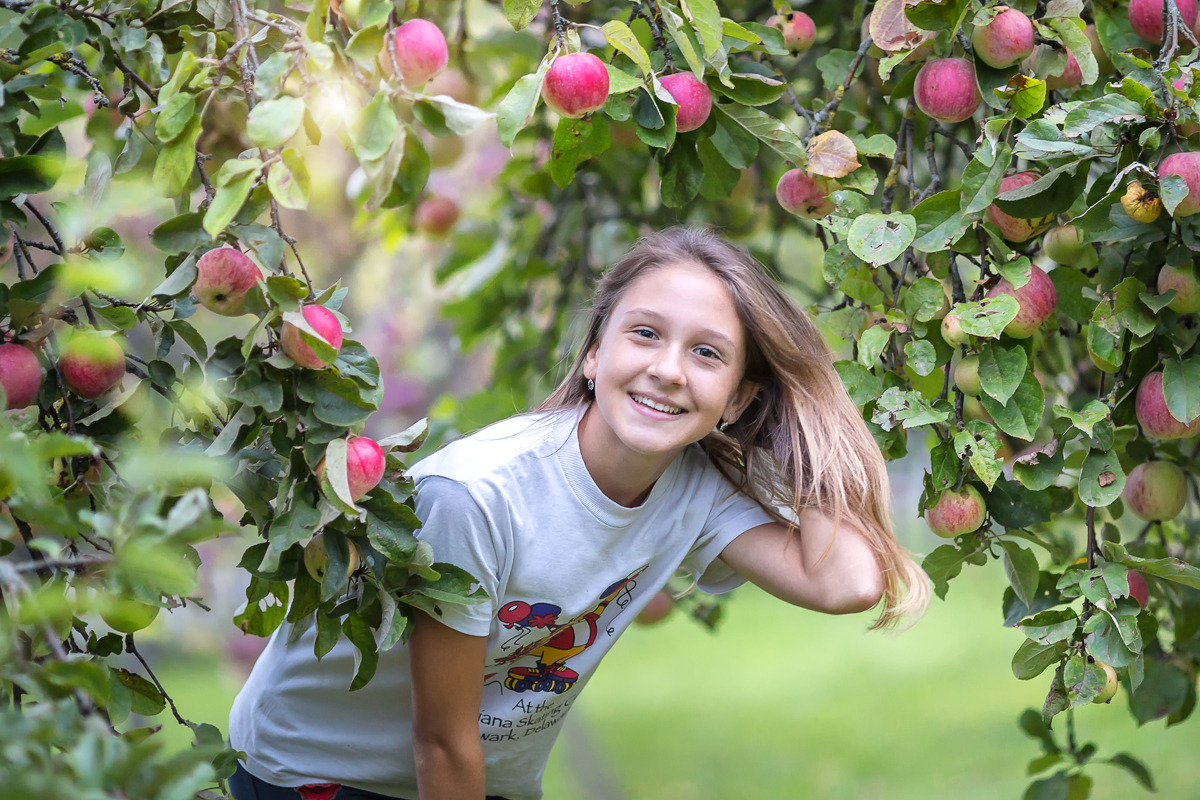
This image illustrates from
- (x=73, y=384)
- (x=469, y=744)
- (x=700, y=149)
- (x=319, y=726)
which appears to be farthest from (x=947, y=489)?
(x=73, y=384)

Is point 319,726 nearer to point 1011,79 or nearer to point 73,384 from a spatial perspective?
point 73,384

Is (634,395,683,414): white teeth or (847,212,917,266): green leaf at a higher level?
(847,212,917,266): green leaf

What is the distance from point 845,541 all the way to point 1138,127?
664mm

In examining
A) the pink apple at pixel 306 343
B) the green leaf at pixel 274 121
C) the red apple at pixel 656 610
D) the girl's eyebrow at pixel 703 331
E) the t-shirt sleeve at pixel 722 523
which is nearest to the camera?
the green leaf at pixel 274 121

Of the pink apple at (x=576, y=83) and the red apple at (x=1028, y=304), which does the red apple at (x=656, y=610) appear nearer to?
the red apple at (x=1028, y=304)

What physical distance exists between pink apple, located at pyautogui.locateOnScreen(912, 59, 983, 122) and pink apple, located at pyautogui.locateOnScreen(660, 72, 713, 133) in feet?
0.91

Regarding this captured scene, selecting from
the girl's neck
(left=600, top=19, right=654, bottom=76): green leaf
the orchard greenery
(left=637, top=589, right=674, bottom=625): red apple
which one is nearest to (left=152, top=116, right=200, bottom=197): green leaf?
the orchard greenery

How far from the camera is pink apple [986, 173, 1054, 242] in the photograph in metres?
1.31

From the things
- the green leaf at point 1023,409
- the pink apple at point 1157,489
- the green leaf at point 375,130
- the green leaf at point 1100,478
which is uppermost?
the green leaf at point 375,130

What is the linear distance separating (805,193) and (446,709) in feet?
2.76

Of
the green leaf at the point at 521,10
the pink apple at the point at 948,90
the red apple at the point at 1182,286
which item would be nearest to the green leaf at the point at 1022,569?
the red apple at the point at 1182,286

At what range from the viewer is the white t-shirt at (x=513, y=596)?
1405 mm

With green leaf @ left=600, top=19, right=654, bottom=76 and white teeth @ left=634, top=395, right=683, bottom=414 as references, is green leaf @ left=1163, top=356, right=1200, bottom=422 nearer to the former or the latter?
white teeth @ left=634, top=395, right=683, bottom=414

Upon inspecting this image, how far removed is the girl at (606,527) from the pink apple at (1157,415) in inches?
14.5
